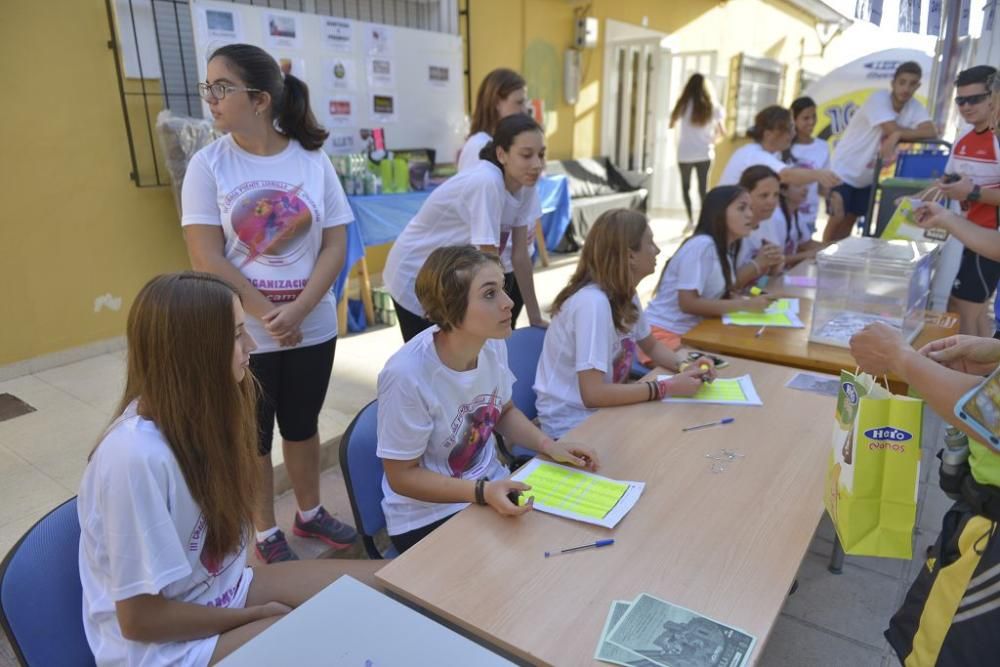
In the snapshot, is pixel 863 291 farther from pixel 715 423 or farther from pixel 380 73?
pixel 380 73

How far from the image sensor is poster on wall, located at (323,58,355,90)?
4719 millimetres

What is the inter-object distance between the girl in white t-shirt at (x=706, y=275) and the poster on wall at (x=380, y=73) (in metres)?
3.18

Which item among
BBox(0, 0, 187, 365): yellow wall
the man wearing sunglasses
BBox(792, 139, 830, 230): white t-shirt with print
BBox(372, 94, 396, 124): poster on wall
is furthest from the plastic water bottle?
BBox(372, 94, 396, 124): poster on wall

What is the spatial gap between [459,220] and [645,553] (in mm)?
1456

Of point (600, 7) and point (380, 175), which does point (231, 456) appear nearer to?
point (380, 175)

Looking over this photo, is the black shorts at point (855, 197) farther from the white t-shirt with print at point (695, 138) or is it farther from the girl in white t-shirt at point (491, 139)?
the girl in white t-shirt at point (491, 139)

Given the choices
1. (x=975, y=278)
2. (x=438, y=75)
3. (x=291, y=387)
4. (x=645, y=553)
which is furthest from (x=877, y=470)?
(x=438, y=75)

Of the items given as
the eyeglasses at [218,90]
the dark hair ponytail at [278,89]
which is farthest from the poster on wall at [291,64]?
the eyeglasses at [218,90]

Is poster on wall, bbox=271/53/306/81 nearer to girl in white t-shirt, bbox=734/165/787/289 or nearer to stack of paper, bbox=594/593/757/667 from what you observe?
girl in white t-shirt, bbox=734/165/787/289

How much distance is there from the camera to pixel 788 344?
7.72ft

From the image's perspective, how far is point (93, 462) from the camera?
1051 mm

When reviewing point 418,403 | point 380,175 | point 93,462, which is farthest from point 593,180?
point 93,462

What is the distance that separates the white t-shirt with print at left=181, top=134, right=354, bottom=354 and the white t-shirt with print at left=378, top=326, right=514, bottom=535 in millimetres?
510

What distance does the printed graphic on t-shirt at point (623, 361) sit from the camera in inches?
85.9
